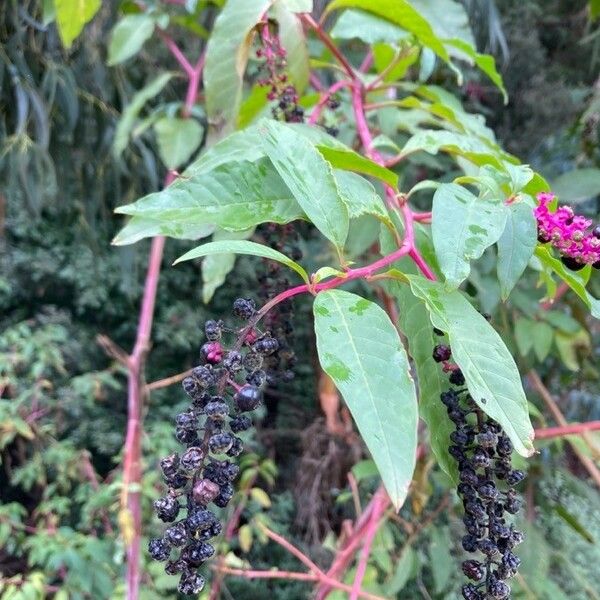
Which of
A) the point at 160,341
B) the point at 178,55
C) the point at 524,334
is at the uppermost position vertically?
the point at 178,55

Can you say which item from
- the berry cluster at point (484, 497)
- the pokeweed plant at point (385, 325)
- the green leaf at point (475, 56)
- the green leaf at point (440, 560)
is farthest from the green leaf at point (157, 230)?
the green leaf at point (440, 560)

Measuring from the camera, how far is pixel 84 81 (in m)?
1.60

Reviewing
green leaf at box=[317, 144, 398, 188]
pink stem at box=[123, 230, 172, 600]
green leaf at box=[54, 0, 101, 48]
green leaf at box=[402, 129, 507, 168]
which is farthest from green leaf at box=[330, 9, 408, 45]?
pink stem at box=[123, 230, 172, 600]

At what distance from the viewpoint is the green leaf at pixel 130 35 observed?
98 cm

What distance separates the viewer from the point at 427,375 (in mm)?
377

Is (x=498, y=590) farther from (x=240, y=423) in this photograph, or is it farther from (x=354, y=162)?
(x=354, y=162)

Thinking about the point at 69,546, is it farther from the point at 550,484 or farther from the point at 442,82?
the point at 442,82

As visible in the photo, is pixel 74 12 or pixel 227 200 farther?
pixel 74 12

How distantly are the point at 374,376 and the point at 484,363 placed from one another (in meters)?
0.06

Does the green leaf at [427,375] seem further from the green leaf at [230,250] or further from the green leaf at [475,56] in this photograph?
the green leaf at [475,56]

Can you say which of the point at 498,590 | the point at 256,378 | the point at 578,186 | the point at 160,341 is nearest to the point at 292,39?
the point at 256,378

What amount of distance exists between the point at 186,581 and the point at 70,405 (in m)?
2.02

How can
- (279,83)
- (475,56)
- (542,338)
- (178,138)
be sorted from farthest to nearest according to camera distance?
1. (542,338)
2. (178,138)
3. (475,56)
4. (279,83)

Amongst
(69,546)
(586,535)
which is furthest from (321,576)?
(69,546)
